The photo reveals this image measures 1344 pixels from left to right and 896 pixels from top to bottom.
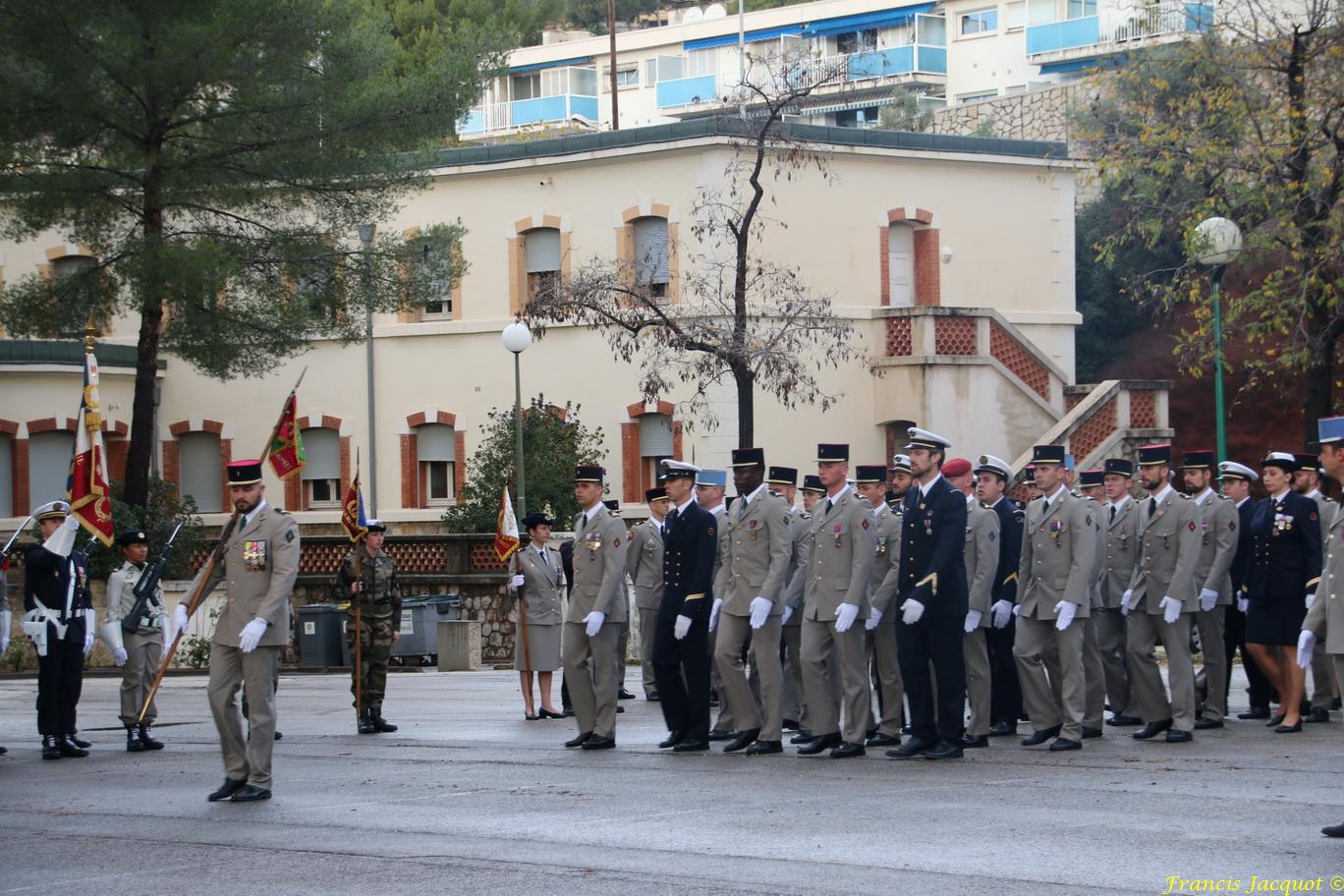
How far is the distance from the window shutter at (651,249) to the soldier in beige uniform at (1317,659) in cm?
1935

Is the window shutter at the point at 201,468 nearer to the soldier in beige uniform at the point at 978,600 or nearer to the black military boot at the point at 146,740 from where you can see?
the black military boot at the point at 146,740

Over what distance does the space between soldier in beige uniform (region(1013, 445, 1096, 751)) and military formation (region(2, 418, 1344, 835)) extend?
17 millimetres

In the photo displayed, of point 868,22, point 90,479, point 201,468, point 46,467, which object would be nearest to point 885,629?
point 90,479

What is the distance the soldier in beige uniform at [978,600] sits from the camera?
14.5 meters

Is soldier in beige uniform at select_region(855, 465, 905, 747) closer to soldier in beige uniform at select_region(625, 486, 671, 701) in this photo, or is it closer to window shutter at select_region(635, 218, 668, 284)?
soldier in beige uniform at select_region(625, 486, 671, 701)

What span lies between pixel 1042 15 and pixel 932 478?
188 ft

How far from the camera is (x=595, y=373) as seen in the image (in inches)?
1404

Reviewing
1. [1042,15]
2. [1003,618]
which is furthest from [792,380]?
[1042,15]

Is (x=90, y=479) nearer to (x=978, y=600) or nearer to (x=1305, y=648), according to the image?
(x=978, y=600)

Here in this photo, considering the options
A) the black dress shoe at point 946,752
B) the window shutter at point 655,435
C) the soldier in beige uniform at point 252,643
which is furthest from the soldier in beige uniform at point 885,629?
the window shutter at point 655,435

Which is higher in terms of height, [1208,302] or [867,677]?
[1208,302]

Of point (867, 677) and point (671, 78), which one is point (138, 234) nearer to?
point (867, 677)

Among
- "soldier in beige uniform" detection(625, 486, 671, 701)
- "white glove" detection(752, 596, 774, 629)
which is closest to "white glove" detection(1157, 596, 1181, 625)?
"white glove" detection(752, 596, 774, 629)

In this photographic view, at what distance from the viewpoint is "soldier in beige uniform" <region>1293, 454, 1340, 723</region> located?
15.9 metres
